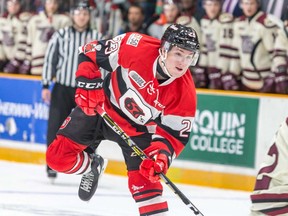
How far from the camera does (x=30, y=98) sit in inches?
336

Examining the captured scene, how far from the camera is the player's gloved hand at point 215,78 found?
7641 mm

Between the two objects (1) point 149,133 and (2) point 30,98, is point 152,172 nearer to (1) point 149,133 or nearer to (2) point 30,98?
(1) point 149,133

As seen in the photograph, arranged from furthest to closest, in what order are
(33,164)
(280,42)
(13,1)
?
1. (13,1)
2. (33,164)
3. (280,42)

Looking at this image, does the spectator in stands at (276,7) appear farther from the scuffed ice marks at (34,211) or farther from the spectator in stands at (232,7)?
the scuffed ice marks at (34,211)

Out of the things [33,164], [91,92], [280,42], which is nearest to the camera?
[91,92]

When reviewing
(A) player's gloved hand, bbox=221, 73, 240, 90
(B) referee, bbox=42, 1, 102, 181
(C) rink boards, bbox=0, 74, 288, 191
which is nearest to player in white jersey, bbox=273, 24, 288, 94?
(C) rink boards, bbox=0, 74, 288, 191

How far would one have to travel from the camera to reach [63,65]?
7254mm

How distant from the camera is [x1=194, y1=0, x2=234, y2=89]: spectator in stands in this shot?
7.63 m

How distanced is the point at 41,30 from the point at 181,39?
4.24m

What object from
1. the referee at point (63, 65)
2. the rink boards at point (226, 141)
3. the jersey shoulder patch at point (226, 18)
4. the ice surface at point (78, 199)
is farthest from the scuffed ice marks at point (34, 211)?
the jersey shoulder patch at point (226, 18)

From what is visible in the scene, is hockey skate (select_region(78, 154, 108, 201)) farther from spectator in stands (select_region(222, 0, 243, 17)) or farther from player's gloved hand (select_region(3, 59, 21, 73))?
player's gloved hand (select_region(3, 59, 21, 73))

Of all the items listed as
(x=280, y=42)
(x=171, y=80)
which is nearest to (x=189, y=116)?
(x=171, y=80)

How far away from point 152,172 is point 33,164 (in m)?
4.08

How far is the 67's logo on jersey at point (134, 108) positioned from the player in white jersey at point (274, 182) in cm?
166
